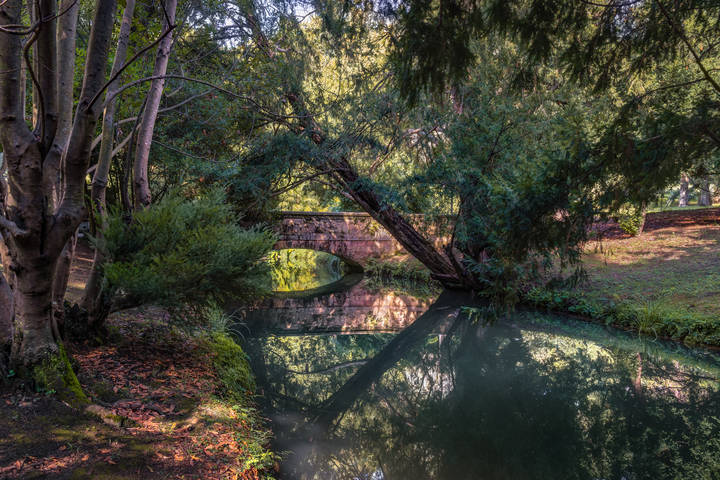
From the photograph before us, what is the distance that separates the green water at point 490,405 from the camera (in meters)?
3.88

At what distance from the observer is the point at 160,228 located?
4043 millimetres

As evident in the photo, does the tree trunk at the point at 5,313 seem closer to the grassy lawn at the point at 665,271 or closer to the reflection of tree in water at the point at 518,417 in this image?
the reflection of tree in water at the point at 518,417

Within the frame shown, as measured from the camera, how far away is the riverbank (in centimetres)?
241

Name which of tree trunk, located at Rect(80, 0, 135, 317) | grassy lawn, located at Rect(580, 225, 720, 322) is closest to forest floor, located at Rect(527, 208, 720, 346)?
grassy lawn, located at Rect(580, 225, 720, 322)

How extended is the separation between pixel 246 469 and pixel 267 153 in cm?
725

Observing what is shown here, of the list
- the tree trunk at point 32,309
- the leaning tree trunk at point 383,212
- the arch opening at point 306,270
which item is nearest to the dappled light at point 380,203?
the tree trunk at point 32,309

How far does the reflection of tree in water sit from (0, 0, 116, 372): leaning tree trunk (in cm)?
215

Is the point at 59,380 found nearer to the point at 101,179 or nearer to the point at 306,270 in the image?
the point at 101,179

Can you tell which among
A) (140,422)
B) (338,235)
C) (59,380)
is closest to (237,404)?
(140,422)

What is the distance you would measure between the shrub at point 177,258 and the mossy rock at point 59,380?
82 cm

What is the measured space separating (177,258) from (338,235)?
11.0 metres

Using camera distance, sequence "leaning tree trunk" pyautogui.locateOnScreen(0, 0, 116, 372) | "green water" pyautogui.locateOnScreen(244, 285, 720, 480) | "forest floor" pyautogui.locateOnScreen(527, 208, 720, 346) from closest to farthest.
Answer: "leaning tree trunk" pyautogui.locateOnScreen(0, 0, 116, 372), "green water" pyautogui.locateOnScreen(244, 285, 720, 480), "forest floor" pyautogui.locateOnScreen(527, 208, 720, 346)

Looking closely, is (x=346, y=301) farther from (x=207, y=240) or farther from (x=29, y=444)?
(x=29, y=444)

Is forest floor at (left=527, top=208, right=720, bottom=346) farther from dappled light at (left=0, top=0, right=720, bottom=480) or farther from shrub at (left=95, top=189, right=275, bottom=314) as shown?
shrub at (left=95, top=189, right=275, bottom=314)
